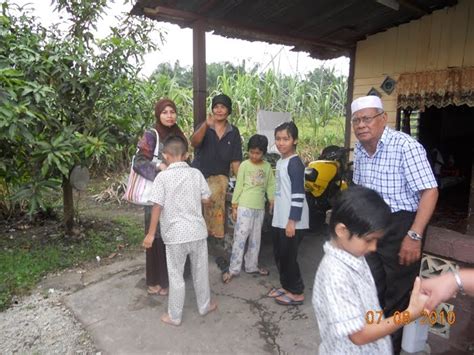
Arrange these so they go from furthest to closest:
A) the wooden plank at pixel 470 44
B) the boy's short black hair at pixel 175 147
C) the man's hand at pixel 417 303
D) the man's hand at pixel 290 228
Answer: the wooden plank at pixel 470 44, the man's hand at pixel 290 228, the boy's short black hair at pixel 175 147, the man's hand at pixel 417 303

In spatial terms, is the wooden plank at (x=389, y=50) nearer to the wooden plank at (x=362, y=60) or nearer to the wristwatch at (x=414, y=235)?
the wooden plank at (x=362, y=60)

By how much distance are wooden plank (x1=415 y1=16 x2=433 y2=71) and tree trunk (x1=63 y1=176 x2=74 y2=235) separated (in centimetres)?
440

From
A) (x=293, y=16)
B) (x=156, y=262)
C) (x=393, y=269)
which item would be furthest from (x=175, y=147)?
(x=293, y=16)

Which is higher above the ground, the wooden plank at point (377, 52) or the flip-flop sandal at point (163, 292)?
the wooden plank at point (377, 52)

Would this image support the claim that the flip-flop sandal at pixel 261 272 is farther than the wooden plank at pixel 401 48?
No

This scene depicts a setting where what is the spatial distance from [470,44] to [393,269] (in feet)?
9.82

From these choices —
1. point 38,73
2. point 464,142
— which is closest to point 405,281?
point 38,73

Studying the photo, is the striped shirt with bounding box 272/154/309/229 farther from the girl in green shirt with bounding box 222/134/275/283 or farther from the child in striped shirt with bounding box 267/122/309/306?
the girl in green shirt with bounding box 222/134/275/283

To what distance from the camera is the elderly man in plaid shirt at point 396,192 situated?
6.33 feet

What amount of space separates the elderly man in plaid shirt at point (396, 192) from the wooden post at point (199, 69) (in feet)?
6.17

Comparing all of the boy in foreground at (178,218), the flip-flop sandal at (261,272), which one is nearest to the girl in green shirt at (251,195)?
the flip-flop sandal at (261,272)

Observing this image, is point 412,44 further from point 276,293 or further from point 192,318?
point 192,318

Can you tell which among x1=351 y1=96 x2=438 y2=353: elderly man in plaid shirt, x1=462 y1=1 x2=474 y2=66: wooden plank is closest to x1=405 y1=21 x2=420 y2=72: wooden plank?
x1=462 y1=1 x2=474 y2=66: wooden plank

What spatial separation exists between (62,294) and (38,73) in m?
2.23
